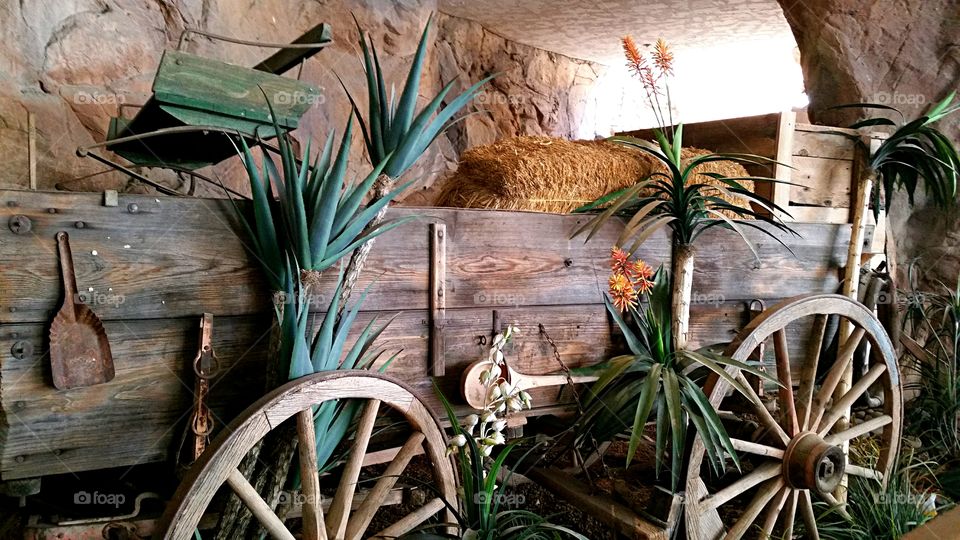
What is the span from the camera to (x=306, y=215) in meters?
1.53

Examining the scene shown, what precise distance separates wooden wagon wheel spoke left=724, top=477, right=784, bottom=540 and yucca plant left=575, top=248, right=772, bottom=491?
22 centimetres

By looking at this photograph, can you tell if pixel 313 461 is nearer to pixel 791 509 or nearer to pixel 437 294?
pixel 437 294

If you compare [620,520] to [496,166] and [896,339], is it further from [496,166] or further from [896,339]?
[896,339]

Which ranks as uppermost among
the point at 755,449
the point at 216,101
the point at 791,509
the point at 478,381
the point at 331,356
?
the point at 216,101

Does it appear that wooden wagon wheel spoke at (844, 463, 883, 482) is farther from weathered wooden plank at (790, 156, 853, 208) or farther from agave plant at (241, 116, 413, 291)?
agave plant at (241, 116, 413, 291)

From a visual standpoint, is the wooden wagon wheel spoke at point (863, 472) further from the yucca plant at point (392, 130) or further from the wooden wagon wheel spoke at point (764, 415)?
the yucca plant at point (392, 130)

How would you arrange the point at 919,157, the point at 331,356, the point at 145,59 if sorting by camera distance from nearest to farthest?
the point at 331,356 < the point at 919,157 < the point at 145,59

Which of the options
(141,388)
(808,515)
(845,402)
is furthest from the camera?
(845,402)

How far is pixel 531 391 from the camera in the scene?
204cm

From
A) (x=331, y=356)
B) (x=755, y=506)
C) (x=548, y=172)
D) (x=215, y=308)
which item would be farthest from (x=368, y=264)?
(x=755, y=506)

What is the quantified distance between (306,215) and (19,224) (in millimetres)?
568

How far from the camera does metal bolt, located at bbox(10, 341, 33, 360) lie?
Answer: 1.31 metres

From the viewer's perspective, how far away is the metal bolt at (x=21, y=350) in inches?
51.7

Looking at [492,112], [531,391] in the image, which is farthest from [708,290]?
[492,112]
